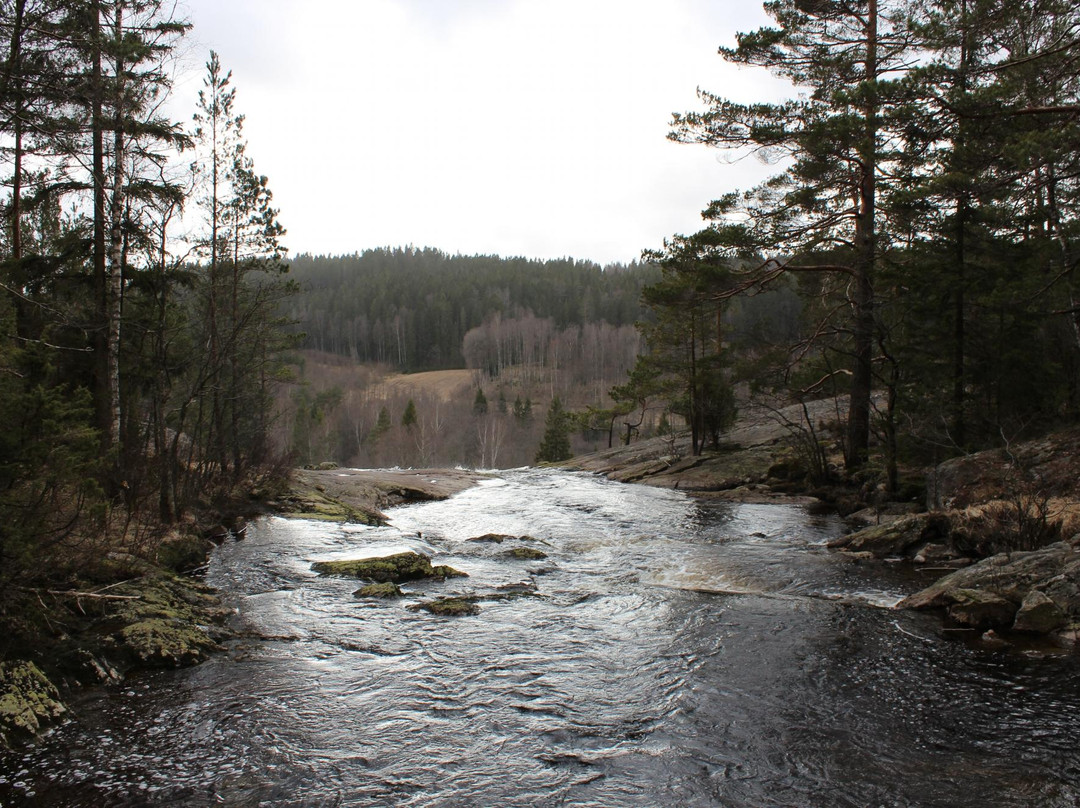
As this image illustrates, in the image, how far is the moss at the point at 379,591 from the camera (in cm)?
904

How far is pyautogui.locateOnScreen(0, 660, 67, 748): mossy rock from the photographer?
15.7 feet

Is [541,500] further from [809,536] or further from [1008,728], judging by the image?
[1008,728]

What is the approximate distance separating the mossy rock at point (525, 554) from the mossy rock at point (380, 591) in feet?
9.34

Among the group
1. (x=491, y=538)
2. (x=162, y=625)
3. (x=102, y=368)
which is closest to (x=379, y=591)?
(x=162, y=625)

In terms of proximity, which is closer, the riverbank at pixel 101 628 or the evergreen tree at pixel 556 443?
the riverbank at pixel 101 628

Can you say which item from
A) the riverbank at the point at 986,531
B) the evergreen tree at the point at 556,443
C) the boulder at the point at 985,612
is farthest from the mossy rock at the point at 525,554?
the evergreen tree at the point at 556,443

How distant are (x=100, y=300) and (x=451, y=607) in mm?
8997

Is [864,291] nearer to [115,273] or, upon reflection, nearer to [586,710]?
[586,710]

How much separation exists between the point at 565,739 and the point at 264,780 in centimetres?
213

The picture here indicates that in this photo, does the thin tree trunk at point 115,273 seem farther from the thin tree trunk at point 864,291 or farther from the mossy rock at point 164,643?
the thin tree trunk at point 864,291

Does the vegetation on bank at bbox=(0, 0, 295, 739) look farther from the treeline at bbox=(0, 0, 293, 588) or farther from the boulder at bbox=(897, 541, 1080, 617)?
the boulder at bbox=(897, 541, 1080, 617)

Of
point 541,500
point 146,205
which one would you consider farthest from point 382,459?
point 146,205

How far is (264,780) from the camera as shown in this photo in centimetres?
447

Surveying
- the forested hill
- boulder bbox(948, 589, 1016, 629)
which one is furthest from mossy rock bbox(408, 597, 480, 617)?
the forested hill
